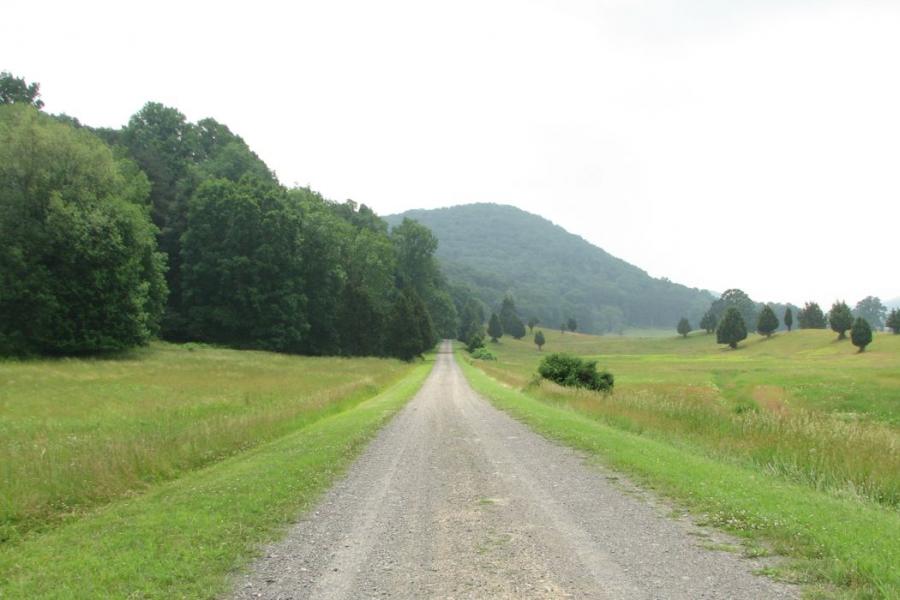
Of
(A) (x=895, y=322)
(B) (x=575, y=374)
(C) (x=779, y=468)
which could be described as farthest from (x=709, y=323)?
(C) (x=779, y=468)

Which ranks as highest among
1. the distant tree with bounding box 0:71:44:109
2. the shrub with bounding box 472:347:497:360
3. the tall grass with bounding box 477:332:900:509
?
the distant tree with bounding box 0:71:44:109

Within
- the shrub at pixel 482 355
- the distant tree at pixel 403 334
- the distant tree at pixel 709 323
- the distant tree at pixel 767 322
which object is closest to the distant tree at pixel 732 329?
the distant tree at pixel 767 322

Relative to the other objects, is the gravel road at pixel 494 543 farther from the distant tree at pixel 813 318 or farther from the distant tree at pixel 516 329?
the distant tree at pixel 516 329

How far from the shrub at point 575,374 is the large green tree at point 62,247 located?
31.5 metres

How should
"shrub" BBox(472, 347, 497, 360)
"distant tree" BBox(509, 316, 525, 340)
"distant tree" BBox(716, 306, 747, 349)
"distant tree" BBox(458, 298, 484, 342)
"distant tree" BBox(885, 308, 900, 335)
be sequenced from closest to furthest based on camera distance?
"distant tree" BBox(885, 308, 900, 335), "shrub" BBox(472, 347, 497, 360), "distant tree" BBox(716, 306, 747, 349), "distant tree" BBox(458, 298, 484, 342), "distant tree" BBox(509, 316, 525, 340)

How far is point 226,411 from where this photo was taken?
22672 mm

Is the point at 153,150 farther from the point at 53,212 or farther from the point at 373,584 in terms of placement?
the point at 373,584

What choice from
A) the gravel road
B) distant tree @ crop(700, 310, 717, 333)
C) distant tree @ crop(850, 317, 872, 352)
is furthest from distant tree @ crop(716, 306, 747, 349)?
the gravel road

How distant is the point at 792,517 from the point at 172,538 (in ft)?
25.8

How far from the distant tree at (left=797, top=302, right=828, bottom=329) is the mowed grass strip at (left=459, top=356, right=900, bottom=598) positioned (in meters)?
133

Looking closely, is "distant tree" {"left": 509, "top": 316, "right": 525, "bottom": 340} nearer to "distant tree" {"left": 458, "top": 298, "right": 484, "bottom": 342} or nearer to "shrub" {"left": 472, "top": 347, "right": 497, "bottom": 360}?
"distant tree" {"left": 458, "top": 298, "right": 484, "bottom": 342}

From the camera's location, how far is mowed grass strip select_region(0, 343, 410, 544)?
10359 mm

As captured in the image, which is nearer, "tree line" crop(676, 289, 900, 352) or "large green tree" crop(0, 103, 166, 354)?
"large green tree" crop(0, 103, 166, 354)

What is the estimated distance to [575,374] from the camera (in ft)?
118
